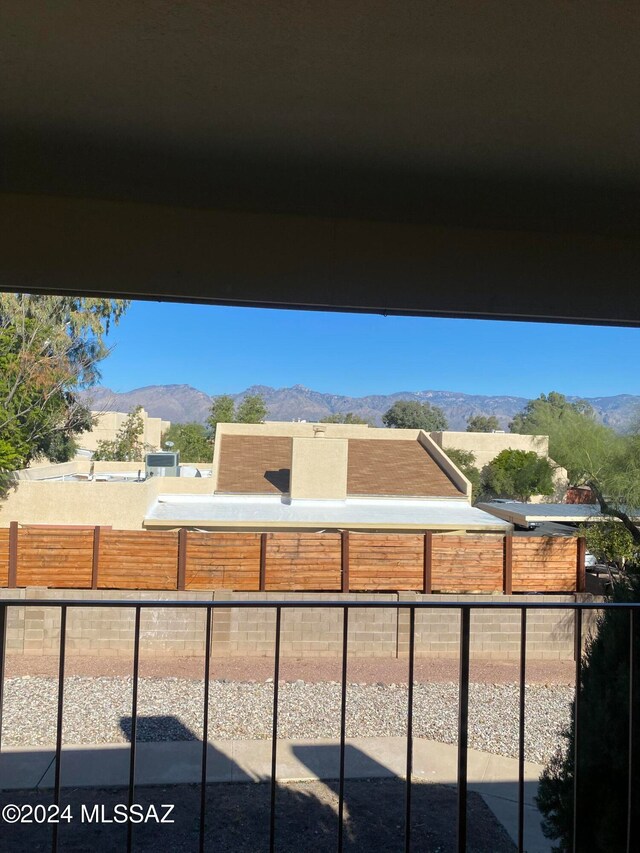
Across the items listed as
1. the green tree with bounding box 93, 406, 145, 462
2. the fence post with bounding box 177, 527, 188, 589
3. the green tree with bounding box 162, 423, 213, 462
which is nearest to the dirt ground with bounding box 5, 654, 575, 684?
the fence post with bounding box 177, 527, 188, 589

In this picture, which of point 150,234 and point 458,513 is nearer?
point 150,234

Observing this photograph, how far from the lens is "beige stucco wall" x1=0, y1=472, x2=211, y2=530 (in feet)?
26.4

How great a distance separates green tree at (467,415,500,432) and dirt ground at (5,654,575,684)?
96.5 inches

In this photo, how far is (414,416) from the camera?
23.9 ft

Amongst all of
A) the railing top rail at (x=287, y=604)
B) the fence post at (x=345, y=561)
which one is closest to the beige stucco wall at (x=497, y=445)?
the fence post at (x=345, y=561)

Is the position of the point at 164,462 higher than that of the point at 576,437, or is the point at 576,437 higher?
the point at 576,437

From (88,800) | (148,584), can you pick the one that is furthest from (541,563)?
(88,800)

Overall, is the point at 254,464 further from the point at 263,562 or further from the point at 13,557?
the point at 13,557

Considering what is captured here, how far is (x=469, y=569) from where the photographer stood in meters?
7.58

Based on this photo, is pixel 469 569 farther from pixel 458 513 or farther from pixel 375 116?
pixel 375 116

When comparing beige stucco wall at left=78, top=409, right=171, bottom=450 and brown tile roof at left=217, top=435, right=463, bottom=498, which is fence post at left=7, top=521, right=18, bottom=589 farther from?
brown tile roof at left=217, top=435, right=463, bottom=498

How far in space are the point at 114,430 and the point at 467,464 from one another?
482cm

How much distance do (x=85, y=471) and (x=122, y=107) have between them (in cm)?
811

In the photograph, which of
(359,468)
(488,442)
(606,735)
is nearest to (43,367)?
(359,468)
